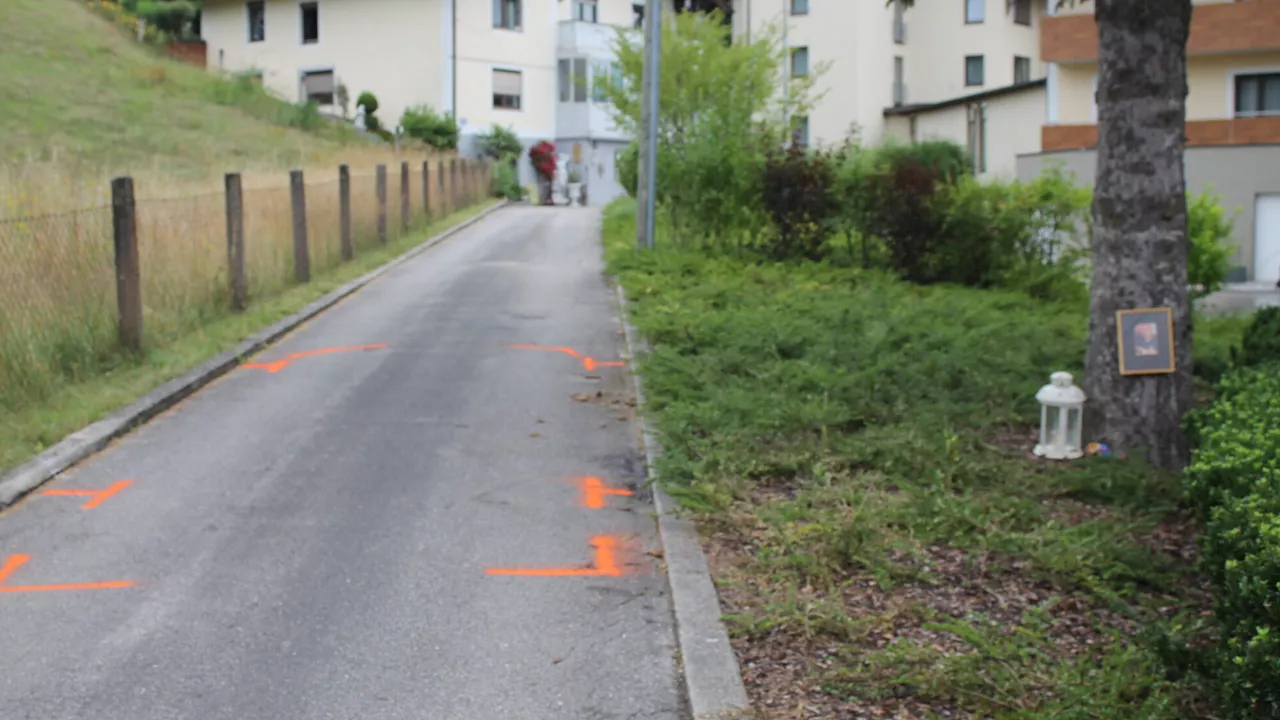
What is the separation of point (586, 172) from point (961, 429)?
44.6 metres

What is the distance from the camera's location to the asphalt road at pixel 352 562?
15.5 ft

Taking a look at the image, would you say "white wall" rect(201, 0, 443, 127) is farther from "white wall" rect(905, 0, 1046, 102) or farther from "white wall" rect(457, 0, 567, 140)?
"white wall" rect(905, 0, 1046, 102)

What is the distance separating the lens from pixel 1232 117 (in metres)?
28.4

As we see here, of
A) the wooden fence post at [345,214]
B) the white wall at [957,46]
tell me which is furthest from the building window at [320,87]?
the wooden fence post at [345,214]

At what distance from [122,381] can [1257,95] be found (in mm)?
25775

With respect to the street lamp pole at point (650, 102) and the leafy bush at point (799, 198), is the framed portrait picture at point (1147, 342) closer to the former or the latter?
the leafy bush at point (799, 198)

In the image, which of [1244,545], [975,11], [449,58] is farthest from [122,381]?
[975,11]

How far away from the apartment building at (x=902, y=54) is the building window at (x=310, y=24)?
51.8ft

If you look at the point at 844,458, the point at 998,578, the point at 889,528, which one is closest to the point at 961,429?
the point at 844,458

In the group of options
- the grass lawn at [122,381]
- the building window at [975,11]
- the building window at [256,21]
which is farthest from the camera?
the building window at [256,21]

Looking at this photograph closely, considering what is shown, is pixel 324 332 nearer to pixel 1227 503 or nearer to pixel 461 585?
pixel 461 585

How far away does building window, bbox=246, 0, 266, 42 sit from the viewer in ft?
168

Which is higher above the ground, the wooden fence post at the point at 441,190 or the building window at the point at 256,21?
A: the building window at the point at 256,21

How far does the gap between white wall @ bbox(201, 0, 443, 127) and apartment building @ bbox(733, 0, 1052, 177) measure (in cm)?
1123
